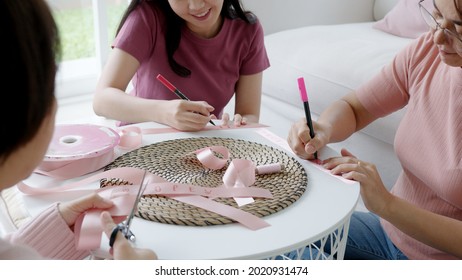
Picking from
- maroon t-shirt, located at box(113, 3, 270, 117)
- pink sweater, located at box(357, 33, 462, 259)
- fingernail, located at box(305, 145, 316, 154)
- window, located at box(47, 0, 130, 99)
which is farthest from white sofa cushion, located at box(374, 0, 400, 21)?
fingernail, located at box(305, 145, 316, 154)

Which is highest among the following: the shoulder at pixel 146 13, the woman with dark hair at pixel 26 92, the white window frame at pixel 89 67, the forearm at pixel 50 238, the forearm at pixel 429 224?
the woman with dark hair at pixel 26 92

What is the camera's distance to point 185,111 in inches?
43.8

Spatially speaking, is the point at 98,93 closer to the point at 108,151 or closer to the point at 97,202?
the point at 108,151

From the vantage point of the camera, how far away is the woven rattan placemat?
2.61ft

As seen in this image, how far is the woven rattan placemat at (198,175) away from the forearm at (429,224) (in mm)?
161

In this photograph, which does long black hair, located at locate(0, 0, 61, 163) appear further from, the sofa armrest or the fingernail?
the sofa armrest

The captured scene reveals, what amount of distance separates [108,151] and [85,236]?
24cm

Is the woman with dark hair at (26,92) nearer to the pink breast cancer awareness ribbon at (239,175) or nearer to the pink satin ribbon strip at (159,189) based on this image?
the pink satin ribbon strip at (159,189)

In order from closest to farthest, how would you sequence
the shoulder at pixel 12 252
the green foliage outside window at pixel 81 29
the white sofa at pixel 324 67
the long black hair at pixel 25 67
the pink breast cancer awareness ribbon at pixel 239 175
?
the long black hair at pixel 25 67 < the shoulder at pixel 12 252 < the pink breast cancer awareness ribbon at pixel 239 175 < the white sofa at pixel 324 67 < the green foliage outside window at pixel 81 29

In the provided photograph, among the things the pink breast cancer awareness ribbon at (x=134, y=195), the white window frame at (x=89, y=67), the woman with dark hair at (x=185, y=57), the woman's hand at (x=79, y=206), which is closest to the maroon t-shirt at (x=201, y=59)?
the woman with dark hair at (x=185, y=57)

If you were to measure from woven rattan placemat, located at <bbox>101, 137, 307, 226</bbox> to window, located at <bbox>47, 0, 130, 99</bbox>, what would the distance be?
1453 millimetres

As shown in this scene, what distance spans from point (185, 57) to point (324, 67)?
556 millimetres

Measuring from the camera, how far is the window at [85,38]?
7.81ft

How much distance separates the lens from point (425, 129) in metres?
1.09
